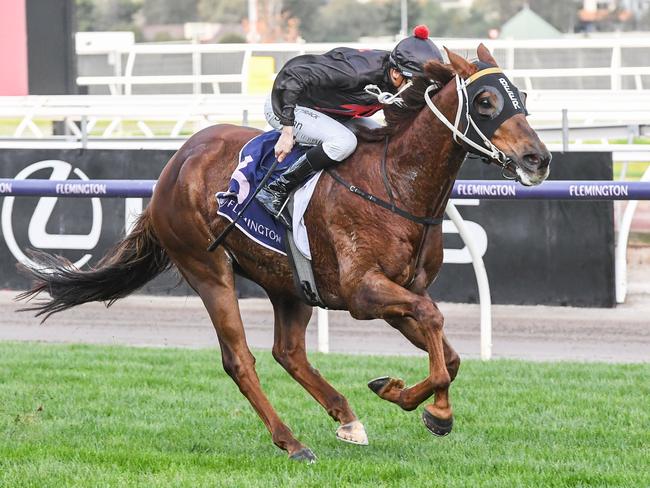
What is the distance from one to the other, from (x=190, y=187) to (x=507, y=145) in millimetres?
1707

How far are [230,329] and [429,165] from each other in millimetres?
1235

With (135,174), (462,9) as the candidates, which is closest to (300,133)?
(135,174)

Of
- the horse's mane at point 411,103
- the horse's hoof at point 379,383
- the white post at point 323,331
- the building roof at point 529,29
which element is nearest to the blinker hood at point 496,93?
the horse's mane at point 411,103

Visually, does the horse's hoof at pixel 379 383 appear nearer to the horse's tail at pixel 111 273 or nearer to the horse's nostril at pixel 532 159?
the horse's nostril at pixel 532 159

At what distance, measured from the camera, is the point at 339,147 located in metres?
5.61

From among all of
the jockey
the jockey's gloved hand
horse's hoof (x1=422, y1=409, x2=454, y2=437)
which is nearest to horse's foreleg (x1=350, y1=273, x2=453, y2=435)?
horse's hoof (x1=422, y1=409, x2=454, y2=437)

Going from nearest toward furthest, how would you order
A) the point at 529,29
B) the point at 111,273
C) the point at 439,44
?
the point at 111,273 < the point at 439,44 < the point at 529,29

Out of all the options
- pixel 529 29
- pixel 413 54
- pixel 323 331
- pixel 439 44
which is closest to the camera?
pixel 413 54

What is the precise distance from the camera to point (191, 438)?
5.97m

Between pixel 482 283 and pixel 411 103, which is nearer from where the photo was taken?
pixel 411 103

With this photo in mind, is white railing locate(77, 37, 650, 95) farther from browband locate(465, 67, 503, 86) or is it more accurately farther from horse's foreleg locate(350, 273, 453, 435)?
horse's foreleg locate(350, 273, 453, 435)

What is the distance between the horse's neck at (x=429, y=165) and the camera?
542cm

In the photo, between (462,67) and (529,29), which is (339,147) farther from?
(529,29)

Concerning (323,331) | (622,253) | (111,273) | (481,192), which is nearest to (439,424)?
(111,273)
